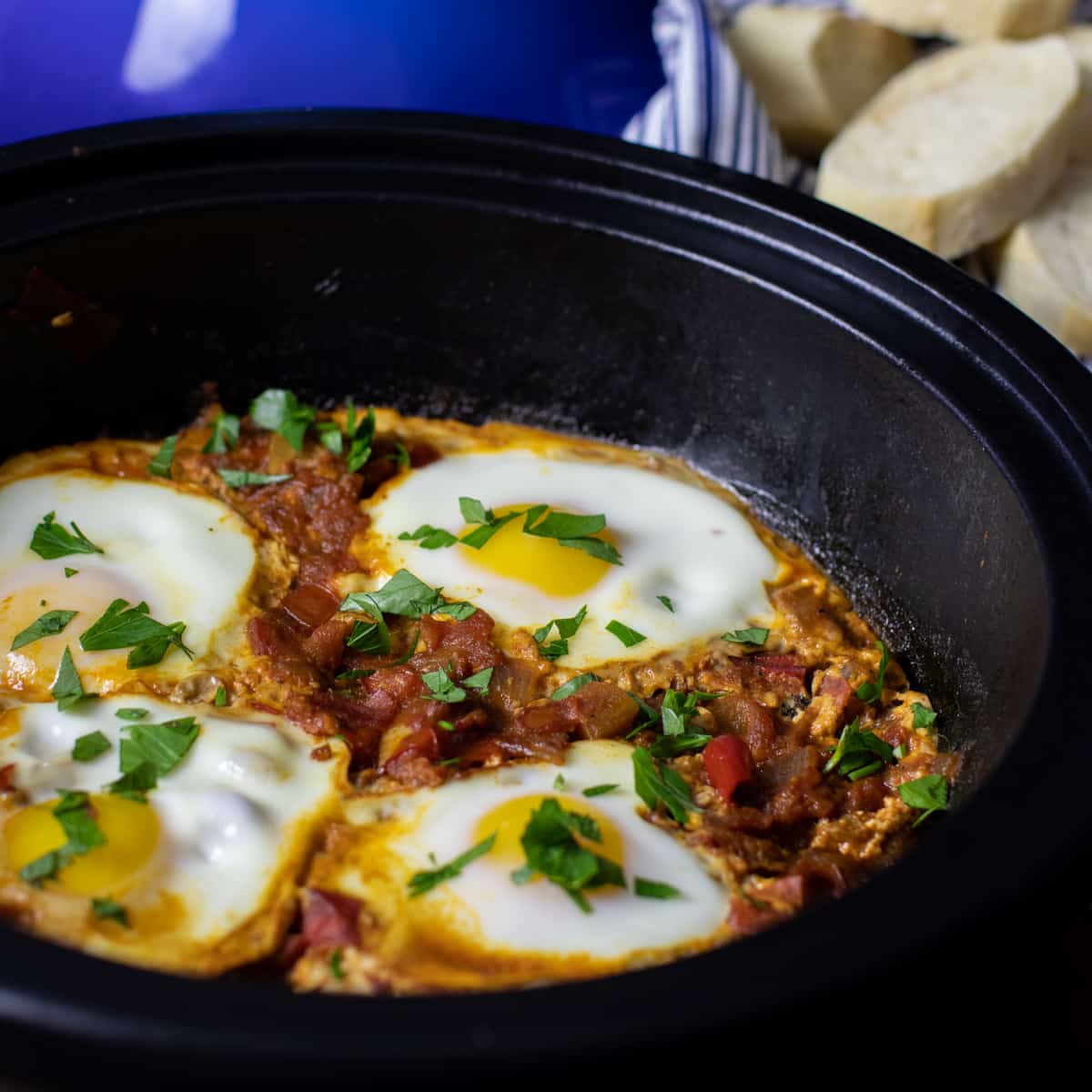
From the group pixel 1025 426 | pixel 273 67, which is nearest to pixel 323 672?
pixel 1025 426

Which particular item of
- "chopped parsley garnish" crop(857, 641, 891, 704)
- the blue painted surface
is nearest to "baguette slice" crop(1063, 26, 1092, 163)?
the blue painted surface

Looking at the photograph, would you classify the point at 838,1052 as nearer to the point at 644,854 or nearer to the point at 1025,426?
the point at 644,854

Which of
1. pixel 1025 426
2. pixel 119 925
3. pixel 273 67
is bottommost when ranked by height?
pixel 119 925

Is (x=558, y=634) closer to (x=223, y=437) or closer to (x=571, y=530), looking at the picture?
(x=571, y=530)

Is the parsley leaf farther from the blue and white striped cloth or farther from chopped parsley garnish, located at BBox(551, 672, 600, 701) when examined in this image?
the blue and white striped cloth

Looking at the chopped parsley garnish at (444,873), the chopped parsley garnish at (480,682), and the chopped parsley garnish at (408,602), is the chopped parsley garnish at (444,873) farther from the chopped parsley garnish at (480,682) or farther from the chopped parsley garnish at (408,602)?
the chopped parsley garnish at (408,602)

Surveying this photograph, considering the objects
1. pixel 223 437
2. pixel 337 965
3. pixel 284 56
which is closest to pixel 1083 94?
pixel 284 56

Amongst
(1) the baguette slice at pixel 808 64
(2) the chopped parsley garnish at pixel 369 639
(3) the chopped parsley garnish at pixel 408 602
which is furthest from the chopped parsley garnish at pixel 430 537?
Result: (1) the baguette slice at pixel 808 64
